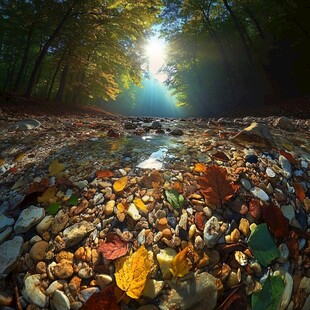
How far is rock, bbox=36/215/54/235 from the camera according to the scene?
5.88ft

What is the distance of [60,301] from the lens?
4.53ft

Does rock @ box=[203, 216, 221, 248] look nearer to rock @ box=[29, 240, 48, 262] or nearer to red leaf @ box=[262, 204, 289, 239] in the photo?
red leaf @ box=[262, 204, 289, 239]

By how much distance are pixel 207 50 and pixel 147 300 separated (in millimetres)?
24348

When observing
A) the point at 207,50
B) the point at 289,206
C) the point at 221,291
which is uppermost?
the point at 207,50

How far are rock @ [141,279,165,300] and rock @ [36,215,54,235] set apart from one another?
82cm

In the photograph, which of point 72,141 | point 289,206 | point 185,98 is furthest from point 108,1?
point 185,98

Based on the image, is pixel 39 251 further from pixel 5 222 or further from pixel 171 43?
pixel 171 43

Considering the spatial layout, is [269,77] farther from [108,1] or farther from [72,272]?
[72,272]

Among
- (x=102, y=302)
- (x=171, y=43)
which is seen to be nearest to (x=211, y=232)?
(x=102, y=302)

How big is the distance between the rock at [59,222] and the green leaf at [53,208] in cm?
4

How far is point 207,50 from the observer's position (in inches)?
906

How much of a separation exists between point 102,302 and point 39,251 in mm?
566

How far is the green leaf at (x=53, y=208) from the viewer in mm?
1943

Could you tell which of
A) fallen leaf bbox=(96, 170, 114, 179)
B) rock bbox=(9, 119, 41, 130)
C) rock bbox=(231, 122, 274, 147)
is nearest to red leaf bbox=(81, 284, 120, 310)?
fallen leaf bbox=(96, 170, 114, 179)
